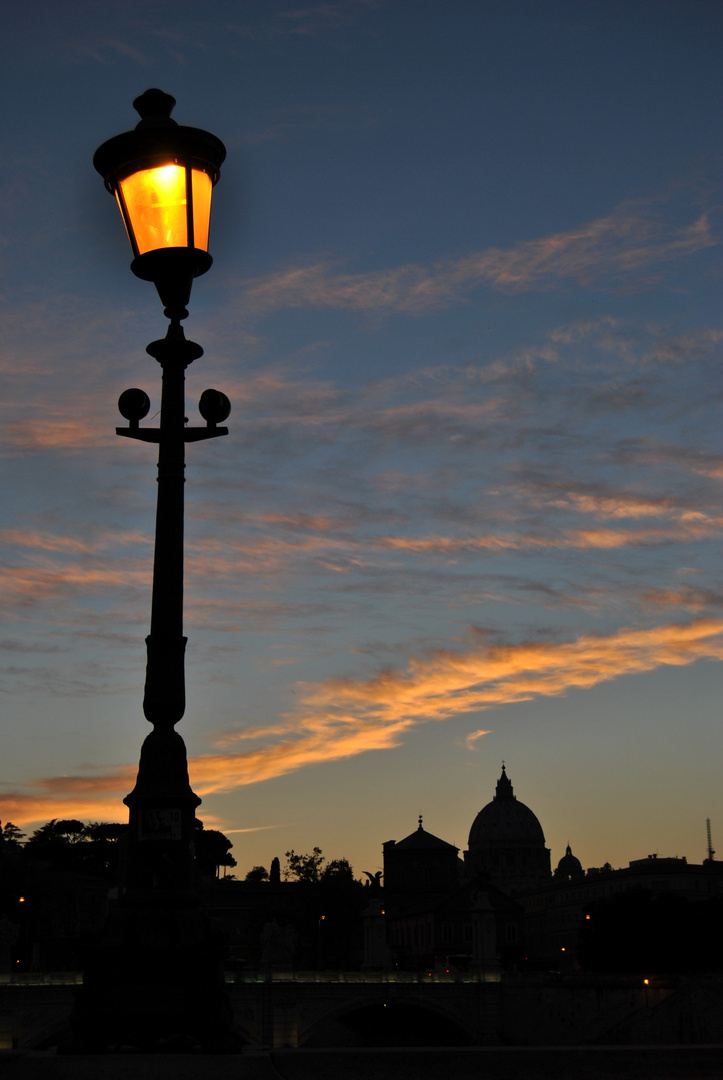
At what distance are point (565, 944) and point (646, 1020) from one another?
101 meters

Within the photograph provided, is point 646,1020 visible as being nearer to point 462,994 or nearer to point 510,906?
point 462,994

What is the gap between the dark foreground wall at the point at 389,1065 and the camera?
5.31 metres

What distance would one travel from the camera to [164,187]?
905 centimetres

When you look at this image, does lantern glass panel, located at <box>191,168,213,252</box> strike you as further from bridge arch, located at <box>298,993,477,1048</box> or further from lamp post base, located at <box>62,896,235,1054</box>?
bridge arch, located at <box>298,993,477,1048</box>

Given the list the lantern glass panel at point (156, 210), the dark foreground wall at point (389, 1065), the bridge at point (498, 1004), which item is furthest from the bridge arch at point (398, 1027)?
the dark foreground wall at point (389, 1065)

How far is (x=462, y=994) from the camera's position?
7625cm

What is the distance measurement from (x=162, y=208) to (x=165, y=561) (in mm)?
2741

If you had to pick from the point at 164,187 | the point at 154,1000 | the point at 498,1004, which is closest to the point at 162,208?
the point at 164,187

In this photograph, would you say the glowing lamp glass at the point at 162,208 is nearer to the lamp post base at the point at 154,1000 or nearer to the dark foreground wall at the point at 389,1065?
the lamp post base at the point at 154,1000

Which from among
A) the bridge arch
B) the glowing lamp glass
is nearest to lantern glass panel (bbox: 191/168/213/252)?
the glowing lamp glass

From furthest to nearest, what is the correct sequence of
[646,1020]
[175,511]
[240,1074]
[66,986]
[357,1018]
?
[357,1018] < [646,1020] < [66,986] < [175,511] < [240,1074]

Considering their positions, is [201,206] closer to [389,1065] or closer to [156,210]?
[156,210]

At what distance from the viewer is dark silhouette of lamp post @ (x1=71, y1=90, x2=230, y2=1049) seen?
8297 mm

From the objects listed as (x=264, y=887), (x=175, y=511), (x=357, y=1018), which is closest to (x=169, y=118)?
(x=175, y=511)
